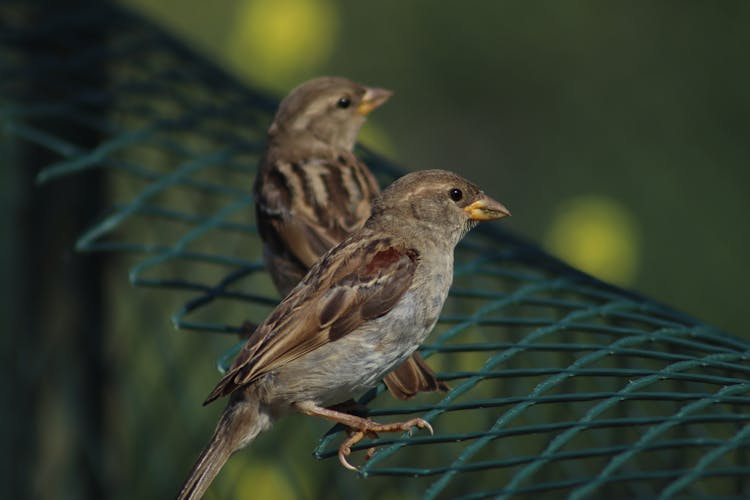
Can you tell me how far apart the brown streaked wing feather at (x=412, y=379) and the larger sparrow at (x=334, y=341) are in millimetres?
96

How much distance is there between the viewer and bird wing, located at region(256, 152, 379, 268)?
3584 mm

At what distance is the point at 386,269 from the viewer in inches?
121

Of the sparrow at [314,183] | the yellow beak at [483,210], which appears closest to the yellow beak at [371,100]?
the sparrow at [314,183]

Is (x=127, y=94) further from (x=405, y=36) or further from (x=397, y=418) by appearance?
(x=405, y=36)

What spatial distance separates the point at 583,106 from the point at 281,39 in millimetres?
3341

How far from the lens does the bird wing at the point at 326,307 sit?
2.94m

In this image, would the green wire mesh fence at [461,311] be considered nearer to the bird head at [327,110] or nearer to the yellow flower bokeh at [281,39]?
the bird head at [327,110]

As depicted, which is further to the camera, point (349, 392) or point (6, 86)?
point (6, 86)

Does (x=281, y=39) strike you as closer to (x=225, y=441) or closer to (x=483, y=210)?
(x=483, y=210)

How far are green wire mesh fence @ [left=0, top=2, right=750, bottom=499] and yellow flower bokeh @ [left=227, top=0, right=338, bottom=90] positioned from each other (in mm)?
320

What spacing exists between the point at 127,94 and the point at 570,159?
3.48 metres

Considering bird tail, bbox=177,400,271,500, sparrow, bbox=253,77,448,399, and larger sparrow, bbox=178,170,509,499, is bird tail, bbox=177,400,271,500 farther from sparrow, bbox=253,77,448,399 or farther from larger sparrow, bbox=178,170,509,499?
sparrow, bbox=253,77,448,399

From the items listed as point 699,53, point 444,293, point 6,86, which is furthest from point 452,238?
point 699,53

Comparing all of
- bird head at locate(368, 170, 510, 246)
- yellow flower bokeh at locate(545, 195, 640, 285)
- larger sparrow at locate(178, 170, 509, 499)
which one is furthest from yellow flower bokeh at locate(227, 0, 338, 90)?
larger sparrow at locate(178, 170, 509, 499)
